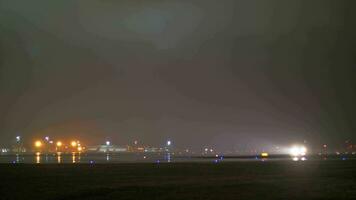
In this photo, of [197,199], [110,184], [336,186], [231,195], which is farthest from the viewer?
[110,184]

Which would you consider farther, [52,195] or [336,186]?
[336,186]

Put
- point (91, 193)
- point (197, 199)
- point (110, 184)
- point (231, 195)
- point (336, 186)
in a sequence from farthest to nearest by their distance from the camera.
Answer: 1. point (110, 184)
2. point (336, 186)
3. point (91, 193)
4. point (231, 195)
5. point (197, 199)

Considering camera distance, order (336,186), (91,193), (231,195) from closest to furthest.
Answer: (231,195), (91,193), (336,186)

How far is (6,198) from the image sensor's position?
1462 inches

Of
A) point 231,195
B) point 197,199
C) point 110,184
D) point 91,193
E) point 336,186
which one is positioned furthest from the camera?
point 110,184

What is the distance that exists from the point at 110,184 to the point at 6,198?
1268 cm

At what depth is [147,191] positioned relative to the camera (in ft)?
135

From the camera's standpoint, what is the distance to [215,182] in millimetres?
48656

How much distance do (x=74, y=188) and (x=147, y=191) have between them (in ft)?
25.0

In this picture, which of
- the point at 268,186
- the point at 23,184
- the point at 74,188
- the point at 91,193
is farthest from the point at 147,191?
the point at 23,184

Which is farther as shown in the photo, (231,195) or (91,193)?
(91,193)

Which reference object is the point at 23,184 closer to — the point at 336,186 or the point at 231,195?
the point at 231,195

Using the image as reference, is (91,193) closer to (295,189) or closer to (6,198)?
(6,198)

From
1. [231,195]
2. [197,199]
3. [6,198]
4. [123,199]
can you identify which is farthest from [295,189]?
[6,198]
